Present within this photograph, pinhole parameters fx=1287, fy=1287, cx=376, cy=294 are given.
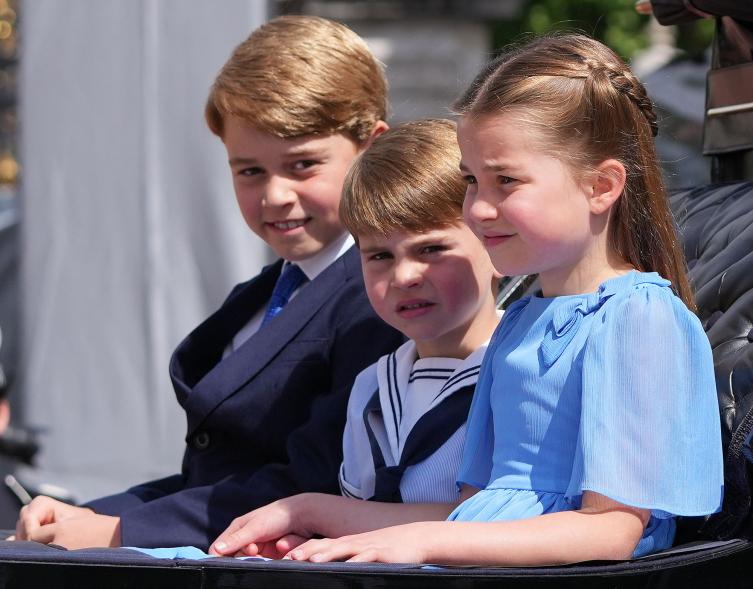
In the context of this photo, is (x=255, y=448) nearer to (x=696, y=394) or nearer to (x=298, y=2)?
(x=696, y=394)

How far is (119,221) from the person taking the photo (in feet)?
15.9

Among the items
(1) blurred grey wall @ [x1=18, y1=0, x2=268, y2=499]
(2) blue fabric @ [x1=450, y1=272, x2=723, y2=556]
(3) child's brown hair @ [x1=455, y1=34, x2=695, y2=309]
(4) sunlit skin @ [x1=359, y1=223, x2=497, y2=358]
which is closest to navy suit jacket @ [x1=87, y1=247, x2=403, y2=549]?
(4) sunlit skin @ [x1=359, y1=223, x2=497, y2=358]

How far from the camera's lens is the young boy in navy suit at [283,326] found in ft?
6.64

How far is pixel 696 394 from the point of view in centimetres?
150

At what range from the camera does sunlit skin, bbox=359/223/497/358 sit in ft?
6.01

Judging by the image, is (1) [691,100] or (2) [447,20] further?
(2) [447,20]

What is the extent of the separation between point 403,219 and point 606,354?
1.43 ft

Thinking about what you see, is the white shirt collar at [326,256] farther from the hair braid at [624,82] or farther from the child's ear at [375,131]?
the hair braid at [624,82]

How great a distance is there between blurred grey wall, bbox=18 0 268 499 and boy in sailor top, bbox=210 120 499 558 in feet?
9.19

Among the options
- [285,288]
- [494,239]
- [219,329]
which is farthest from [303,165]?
[494,239]

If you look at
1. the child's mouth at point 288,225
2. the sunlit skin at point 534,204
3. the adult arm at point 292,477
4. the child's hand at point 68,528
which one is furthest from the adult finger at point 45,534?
the sunlit skin at point 534,204

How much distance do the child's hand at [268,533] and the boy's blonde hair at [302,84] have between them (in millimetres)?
648

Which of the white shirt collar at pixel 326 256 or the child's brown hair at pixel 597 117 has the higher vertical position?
the child's brown hair at pixel 597 117

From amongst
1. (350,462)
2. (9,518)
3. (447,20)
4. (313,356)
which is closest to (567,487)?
(350,462)
